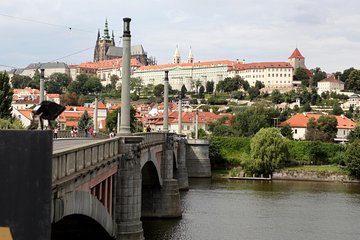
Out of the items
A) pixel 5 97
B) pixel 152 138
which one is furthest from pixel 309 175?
pixel 152 138

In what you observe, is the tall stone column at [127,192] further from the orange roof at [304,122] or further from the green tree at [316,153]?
the orange roof at [304,122]

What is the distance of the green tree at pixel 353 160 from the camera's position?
255 ft

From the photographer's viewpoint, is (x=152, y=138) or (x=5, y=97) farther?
(x=5, y=97)

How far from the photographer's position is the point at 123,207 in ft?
81.7

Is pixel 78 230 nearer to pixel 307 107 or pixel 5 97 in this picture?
pixel 5 97

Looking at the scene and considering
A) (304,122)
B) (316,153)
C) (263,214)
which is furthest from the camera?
(304,122)

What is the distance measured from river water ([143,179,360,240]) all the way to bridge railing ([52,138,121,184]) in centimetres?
1500

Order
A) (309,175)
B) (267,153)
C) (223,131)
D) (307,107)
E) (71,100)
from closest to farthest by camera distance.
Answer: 1. (267,153)
2. (309,175)
3. (223,131)
4. (307,107)
5. (71,100)

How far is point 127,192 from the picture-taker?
2506cm

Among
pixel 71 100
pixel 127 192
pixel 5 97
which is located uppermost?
pixel 71 100

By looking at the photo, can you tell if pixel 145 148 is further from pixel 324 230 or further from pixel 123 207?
pixel 324 230

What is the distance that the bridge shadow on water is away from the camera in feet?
67.0

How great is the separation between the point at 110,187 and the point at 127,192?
190cm

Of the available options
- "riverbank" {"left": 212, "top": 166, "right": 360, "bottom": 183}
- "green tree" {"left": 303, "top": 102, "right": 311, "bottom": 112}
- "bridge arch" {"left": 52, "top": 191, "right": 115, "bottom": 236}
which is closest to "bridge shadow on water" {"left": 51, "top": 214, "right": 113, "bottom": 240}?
"bridge arch" {"left": 52, "top": 191, "right": 115, "bottom": 236}
